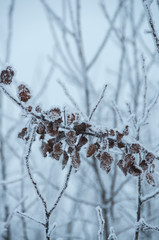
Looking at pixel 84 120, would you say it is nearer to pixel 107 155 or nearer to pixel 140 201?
pixel 107 155

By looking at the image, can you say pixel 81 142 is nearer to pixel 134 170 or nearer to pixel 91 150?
pixel 91 150

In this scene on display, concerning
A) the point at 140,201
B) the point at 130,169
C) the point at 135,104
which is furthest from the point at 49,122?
the point at 135,104

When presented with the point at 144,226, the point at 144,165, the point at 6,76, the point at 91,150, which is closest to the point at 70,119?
the point at 91,150

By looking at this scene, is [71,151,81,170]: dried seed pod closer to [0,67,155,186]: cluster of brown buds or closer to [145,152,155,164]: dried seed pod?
[0,67,155,186]: cluster of brown buds

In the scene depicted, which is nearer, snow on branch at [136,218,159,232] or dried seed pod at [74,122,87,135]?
dried seed pod at [74,122,87,135]

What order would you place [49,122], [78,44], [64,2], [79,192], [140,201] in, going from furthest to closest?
[79,192], [64,2], [78,44], [140,201], [49,122]

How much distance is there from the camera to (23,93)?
80cm

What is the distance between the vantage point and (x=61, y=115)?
2.71 feet

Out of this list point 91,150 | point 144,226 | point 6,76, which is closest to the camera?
point 6,76

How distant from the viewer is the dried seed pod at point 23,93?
2.63 ft

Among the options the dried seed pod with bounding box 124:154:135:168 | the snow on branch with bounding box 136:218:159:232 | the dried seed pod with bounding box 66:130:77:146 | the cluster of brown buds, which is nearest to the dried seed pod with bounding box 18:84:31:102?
the cluster of brown buds

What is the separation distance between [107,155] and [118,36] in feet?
7.53

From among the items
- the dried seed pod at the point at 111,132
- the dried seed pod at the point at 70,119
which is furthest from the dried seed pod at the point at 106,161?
the dried seed pod at the point at 70,119

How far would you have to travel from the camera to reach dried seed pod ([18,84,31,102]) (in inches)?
31.5
